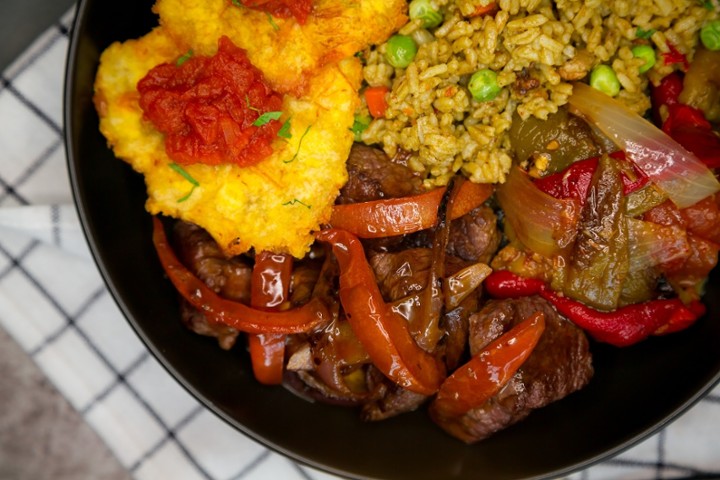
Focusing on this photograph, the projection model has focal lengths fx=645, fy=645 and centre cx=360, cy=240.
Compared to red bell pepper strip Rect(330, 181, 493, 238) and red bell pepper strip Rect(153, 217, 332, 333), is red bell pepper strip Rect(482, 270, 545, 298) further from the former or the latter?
red bell pepper strip Rect(153, 217, 332, 333)

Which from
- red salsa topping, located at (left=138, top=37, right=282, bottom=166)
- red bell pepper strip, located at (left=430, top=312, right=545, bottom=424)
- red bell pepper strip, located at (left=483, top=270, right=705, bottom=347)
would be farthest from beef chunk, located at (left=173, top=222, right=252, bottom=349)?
red bell pepper strip, located at (left=483, top=270, right=705, bottom=347)

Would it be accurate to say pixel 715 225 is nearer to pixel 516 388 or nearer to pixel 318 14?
pixel 516 388

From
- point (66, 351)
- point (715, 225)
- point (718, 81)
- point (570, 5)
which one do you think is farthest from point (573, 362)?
point (66, 351)

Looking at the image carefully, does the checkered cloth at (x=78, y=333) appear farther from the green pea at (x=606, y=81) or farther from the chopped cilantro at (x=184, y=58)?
the green pea at (x=606, y=81)

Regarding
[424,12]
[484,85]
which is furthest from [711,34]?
[424,12]

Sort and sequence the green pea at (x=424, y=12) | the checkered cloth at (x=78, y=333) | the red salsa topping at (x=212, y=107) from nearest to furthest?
1. the red salsa topping at (x=212, y=107)
2. the green pea at (x=424, y=12)
3. the checkered cloth at (x=78, y=333)

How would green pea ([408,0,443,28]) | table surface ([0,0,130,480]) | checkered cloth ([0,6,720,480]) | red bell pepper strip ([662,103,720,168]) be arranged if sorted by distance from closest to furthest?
red bell pepper strip ([662,103,720,168])
green pea ([408,0,443,28])
checkered cloth ([0,6,720,480])
table surface ([0,0,130,480])

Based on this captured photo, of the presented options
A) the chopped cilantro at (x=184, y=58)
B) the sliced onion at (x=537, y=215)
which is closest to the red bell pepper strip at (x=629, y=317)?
the sliced onion at (x=537, y=215)
